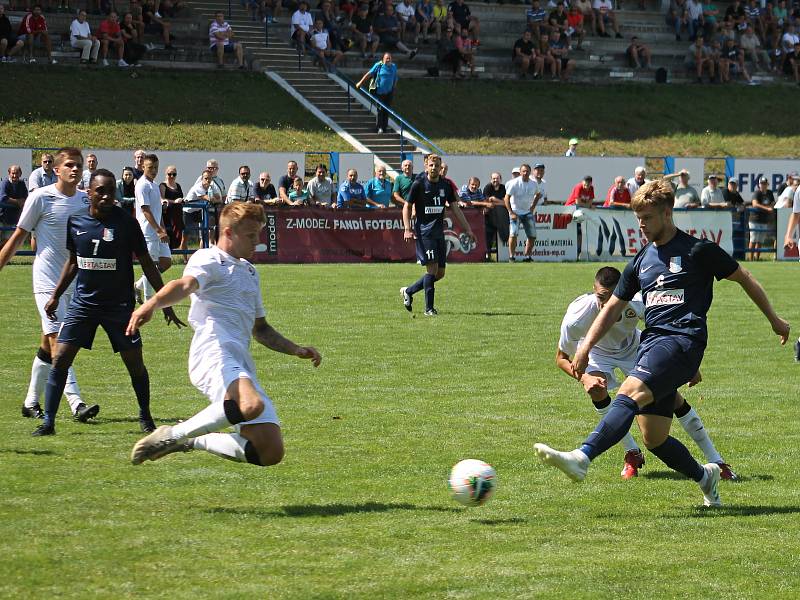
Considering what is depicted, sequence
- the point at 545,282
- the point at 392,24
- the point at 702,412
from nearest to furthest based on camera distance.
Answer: the point at 702,412 → the point at 545,282 → the point at 392,24

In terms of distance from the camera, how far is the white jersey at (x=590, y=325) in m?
8.09

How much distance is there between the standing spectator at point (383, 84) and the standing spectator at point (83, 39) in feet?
24.1

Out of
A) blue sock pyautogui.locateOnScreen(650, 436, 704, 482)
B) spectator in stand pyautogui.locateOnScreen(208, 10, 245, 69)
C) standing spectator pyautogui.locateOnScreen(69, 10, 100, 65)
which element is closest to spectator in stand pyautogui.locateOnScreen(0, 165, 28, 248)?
standing spectator pyautogui.locateOnScreen(69, 10, 100, 65)

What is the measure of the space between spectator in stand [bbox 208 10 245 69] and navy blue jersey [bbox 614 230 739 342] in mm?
30309

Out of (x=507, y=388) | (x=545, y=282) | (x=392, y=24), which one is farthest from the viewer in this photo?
(x=392, y=24)

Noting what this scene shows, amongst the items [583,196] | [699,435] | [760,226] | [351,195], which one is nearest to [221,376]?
[699,435]

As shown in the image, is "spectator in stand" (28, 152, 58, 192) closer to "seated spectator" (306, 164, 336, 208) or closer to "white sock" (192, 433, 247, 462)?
"seated spectator" (306, 164, 336, 208)

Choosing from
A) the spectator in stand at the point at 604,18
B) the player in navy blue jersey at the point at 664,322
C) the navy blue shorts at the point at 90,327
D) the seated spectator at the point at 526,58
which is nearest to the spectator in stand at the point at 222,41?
the seated spectator at the point at 526,58

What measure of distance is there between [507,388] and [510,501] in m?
4.32

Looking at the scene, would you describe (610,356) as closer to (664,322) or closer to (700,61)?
(664,322)

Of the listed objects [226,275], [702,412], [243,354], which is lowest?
[702,412]

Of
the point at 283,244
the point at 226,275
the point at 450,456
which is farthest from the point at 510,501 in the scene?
the point at 283,244

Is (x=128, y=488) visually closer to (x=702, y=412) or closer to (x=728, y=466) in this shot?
(x=728, y=466)

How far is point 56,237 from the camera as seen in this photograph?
9.47 m
